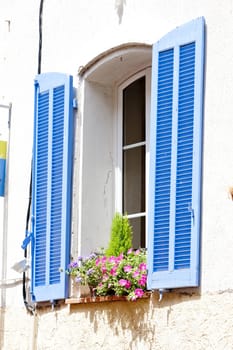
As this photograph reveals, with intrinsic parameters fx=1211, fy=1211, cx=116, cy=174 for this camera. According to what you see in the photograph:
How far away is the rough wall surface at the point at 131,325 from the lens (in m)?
7.86

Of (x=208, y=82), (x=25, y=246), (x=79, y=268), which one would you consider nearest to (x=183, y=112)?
(x=208, y=82)

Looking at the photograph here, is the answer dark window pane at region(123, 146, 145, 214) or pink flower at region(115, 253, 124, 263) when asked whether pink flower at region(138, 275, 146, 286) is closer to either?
pink flower at region(115, 253, 124, 263)

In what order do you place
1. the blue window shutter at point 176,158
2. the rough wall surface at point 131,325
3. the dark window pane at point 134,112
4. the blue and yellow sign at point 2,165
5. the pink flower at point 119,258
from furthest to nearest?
1. the blue and yellow sign at point 2,165
2. the dark window pane at point 134,112
3. the pink flower at point 119,258
4. the blue window shutter at point 176,158
5. the rough wall surface at point 131,325

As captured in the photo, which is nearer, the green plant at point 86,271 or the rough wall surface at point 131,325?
the rough wall surface at point 131,325

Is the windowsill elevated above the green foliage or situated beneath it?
situated beneath

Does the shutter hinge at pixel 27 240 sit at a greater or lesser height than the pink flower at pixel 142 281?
greater

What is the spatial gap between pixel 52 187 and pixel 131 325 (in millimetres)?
1487

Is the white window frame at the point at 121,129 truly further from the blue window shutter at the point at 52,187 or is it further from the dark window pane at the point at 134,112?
the blue window shutter at the point at 52,187

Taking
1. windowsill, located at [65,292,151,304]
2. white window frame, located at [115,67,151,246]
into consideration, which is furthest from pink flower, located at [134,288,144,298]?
white window frame, located at [115,67,151,246]

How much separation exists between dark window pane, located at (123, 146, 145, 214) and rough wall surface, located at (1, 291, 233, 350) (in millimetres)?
884

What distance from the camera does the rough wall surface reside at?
7859 mm

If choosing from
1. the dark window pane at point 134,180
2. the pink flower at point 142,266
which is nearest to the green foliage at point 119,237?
the dark window pane at point 134,180

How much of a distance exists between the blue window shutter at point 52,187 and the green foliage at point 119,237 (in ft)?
1.34

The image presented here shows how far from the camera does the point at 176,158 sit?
8.29 meters
